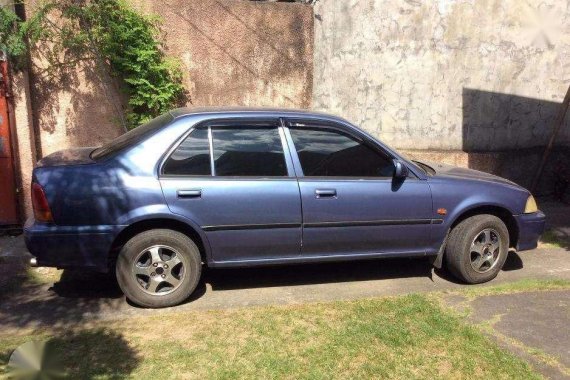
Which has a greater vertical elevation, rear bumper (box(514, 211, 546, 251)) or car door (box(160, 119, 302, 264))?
car door (box(160, 119, 302, 264))

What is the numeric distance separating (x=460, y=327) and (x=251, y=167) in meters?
2.08

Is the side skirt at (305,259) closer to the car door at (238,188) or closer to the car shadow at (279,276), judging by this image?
the car door at (238,188)

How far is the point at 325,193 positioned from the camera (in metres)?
4.48

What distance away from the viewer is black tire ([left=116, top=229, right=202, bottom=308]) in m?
4.19

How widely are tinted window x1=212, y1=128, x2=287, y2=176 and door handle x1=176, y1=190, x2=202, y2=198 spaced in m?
0.24

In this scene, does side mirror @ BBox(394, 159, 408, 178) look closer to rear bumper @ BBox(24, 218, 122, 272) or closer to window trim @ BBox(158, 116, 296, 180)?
window trim @ BBox(158, 116, 296, 180)

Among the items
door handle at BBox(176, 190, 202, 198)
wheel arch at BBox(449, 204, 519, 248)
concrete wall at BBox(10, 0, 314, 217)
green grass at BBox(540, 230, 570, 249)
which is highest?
concrete wall at BBox(10, 0, 314, 217)

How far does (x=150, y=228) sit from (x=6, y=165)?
2940 millimetres

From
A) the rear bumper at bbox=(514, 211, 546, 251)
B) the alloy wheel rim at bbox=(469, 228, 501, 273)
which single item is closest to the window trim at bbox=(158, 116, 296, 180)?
the alloy wheel rim at bbox=(469, 228, 501, 273)

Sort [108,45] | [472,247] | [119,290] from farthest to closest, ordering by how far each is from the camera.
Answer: [108,45]
[472,247]
[119,290]

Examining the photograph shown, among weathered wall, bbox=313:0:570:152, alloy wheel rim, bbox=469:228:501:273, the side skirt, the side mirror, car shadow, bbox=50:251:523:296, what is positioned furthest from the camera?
weathered wall, bbox=313:0:570:152

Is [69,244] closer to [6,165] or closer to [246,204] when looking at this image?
Result: [246,204]

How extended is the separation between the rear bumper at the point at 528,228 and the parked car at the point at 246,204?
0.02 meters

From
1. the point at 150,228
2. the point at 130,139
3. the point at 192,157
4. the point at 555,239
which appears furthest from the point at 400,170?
the point at 555,239
